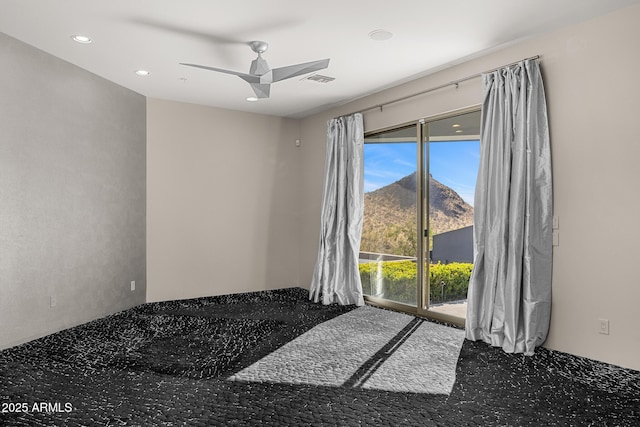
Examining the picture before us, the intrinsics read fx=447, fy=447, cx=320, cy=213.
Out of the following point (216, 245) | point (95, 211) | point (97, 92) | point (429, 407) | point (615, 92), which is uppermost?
point (97, 92)

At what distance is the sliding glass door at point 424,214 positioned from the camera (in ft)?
14.7

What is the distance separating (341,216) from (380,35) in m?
2.45

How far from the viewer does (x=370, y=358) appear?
11.4 feet

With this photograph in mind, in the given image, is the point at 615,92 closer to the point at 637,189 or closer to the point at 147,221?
the point at 637,189

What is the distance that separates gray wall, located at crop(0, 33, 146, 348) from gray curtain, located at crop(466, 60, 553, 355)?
12.4ft

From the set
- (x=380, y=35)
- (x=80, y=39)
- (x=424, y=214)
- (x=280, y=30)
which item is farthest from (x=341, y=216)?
(x=80, y=39)

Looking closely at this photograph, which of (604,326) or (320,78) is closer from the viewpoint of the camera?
(604,326)

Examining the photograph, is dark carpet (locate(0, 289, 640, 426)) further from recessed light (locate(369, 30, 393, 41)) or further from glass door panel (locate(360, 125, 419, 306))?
recessed light (locate(369, 30, 393, 41))

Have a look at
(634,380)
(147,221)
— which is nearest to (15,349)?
(147,221)

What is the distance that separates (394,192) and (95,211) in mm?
3295

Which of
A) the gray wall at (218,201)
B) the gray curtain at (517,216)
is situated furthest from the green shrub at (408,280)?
the gray wall at (218,201)

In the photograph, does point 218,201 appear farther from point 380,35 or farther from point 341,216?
point 380,35

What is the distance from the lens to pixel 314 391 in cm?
281

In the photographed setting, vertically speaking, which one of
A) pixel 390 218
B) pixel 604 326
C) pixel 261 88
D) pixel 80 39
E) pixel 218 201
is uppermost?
pixel 80 39
